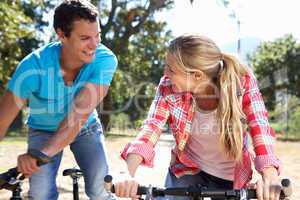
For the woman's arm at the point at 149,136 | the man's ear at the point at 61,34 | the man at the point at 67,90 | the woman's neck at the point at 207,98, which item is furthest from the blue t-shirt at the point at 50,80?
the woman's neck at the point at 207,98

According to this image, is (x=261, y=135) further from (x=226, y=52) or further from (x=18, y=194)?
(x=18, y=194)

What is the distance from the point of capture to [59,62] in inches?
133

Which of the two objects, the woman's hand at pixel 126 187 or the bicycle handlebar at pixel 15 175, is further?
the bicycle handlebar at pixel 15 175

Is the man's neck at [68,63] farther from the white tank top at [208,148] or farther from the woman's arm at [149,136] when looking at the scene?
the white tank top at [208,148]

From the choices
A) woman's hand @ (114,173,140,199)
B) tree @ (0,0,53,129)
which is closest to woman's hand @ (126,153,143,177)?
woman's hand @ (114,173,140,199)

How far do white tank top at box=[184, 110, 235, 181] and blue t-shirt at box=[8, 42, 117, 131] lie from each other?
2.39 ft

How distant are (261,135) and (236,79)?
0.30 metres

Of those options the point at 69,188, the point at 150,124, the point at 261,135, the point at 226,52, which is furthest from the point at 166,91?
the point at 69,188

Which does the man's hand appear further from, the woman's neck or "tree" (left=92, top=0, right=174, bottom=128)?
"tree" (left=92, top=0, right=174, bottom=128)

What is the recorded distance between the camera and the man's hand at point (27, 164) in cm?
245

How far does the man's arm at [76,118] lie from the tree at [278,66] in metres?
38.7

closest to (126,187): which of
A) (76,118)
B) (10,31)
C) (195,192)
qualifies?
(195,192)

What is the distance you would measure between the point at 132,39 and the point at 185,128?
2916 centimetres

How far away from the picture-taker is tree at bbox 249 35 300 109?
139 feet
